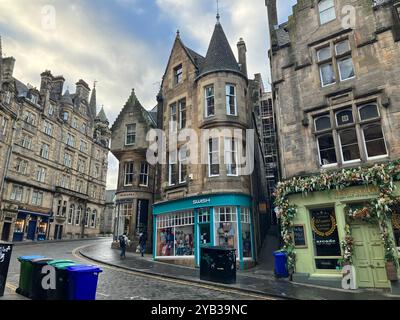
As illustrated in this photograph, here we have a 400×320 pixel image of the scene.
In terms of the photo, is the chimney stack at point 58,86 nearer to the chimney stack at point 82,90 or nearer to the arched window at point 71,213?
the chimney stack at point 82,90

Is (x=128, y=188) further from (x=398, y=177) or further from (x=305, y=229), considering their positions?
(x=398, y=177)

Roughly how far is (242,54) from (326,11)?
8940 millimetres

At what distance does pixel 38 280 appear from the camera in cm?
769

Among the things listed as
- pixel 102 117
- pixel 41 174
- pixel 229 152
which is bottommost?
pixel 229 152

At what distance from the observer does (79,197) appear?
47.4 m

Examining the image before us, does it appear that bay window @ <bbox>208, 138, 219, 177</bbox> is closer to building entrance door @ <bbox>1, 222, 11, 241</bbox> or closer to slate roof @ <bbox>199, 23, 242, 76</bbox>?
slate roof @ <bbox>199, 23, 242, 76</bbox>

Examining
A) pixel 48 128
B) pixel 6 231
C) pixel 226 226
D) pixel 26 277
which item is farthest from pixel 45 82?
pixel 26 277

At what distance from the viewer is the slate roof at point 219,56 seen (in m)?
19.5

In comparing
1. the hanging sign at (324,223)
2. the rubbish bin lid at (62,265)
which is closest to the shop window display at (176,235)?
the hanging sign at (324,223)

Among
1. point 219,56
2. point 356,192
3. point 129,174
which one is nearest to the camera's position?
point 356,192

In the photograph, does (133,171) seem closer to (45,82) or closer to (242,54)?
(242,54)

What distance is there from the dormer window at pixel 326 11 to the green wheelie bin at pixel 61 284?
1591 centimetres
